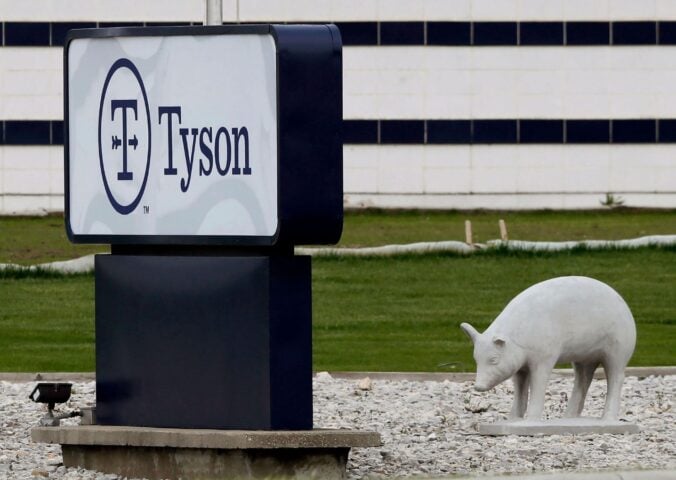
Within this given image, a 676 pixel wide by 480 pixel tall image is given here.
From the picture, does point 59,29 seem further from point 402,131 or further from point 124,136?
point 124,136

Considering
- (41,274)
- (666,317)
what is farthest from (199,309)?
(41,274)

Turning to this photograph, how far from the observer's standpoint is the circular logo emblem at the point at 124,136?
10.8 m

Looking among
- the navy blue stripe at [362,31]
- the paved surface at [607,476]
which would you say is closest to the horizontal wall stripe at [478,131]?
the navy blue stripe at [362,31]

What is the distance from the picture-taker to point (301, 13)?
4791cm

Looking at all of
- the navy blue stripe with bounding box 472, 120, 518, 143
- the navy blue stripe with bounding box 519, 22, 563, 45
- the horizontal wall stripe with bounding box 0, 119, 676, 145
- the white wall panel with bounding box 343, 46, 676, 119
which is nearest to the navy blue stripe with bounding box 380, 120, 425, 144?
the horizontal wall stripe with bounding box 0, 119, 676, 145

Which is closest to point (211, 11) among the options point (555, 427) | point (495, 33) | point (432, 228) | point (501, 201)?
point (555, 427)

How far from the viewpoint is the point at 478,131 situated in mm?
48312

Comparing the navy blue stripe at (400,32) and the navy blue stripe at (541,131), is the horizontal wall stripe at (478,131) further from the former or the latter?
the navy blue stripe at (400,32)

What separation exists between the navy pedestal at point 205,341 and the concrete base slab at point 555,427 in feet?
7.82

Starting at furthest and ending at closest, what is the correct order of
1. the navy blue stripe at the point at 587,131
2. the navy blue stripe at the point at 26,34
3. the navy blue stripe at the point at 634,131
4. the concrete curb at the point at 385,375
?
1. the navy blue stripe at the point at 634,131
2. the navy blue stripe at the point at 587,131
3. the navy blue stripe at the point at 26,34
4. the concrete curb at the point at 385,375

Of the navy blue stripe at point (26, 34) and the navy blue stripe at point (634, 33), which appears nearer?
the navy blue stripe at point (26, 34)

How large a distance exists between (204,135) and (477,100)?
38.2m

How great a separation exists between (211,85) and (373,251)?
19.3 m

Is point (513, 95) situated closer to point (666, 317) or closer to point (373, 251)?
point (373, 251)
